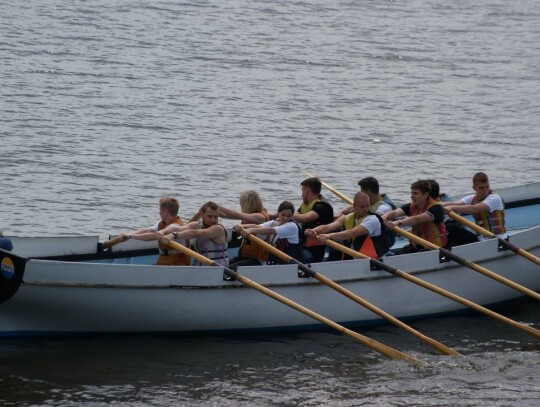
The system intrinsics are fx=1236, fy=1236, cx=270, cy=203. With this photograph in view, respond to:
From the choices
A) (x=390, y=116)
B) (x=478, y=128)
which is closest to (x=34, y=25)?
(x=390, y=116)

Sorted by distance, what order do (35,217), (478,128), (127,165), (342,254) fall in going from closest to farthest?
(342,254)
(35,217)
(127,165)
(478,128)

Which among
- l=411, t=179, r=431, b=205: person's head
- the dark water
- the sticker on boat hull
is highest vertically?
l=411, t=179, r=431, b=205: person's head

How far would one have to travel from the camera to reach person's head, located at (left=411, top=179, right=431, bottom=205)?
16.2 metres

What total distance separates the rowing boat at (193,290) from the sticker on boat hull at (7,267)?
0.01m

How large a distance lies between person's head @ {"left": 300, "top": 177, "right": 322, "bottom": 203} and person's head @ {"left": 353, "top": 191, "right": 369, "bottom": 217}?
65cm

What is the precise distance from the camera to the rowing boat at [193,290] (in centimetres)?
1412

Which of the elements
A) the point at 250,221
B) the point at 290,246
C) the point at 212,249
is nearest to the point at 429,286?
the point at 290,246

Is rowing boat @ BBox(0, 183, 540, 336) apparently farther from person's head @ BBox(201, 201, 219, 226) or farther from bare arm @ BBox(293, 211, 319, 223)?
bare arm @ BBox(293, 211, 319, 223)

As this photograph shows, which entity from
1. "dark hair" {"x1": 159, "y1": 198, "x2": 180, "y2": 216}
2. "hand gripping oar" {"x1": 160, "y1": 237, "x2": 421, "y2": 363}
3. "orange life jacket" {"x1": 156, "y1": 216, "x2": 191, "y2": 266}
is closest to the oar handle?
"orange life jacket" {"x1": 156, "y1": 216, "x2": 191, "y2": 266}

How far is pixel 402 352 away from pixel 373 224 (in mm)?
1734

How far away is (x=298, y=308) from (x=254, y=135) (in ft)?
47.3

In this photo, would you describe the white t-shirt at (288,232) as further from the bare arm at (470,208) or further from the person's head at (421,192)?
the bare arm at (470,208)

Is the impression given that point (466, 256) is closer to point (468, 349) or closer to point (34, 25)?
point (468, 349)

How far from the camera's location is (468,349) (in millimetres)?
15539
